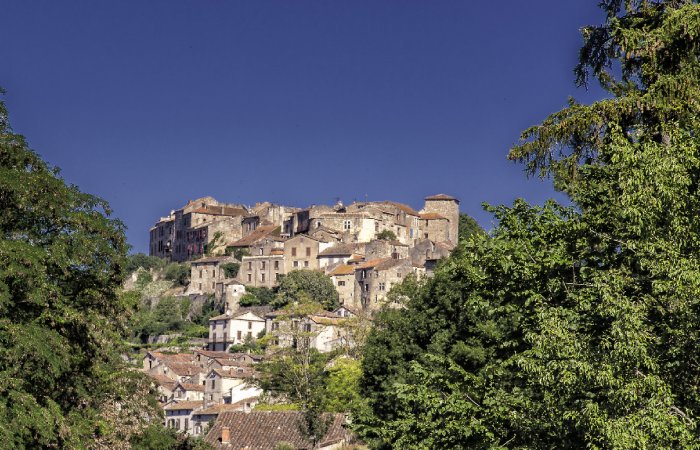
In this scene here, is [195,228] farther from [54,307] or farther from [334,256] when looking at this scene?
[54,307]

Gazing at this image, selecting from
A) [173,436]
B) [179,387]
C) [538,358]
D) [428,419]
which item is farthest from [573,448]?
[179,387]

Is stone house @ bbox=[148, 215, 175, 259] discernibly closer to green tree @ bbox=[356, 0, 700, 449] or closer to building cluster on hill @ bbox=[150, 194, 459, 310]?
building cluster on hill @ bbox=[150, 194, 459, 310]

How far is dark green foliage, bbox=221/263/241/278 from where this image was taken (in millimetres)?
142375

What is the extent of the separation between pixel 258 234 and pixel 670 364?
461ft

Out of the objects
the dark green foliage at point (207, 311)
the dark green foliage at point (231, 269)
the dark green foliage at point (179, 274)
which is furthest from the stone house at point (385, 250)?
the dark green foliage at point (179, 274)

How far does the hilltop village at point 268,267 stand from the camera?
96312mm

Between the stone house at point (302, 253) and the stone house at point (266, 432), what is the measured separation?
253 ft

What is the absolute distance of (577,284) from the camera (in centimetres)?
1570

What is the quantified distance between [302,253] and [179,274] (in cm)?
2467

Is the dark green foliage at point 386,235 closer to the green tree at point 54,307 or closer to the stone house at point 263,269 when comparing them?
the stone house at point 263,269

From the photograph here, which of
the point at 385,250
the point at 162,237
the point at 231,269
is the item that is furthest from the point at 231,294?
the point at 162,237

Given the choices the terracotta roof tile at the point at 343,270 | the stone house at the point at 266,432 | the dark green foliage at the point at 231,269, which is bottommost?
the stone house at the point at 266,432

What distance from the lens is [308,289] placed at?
12531cm

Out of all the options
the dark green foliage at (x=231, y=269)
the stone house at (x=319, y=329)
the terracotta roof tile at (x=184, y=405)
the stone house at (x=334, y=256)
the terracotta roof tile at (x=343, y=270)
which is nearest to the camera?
the stone house at (x=319, y=329)
